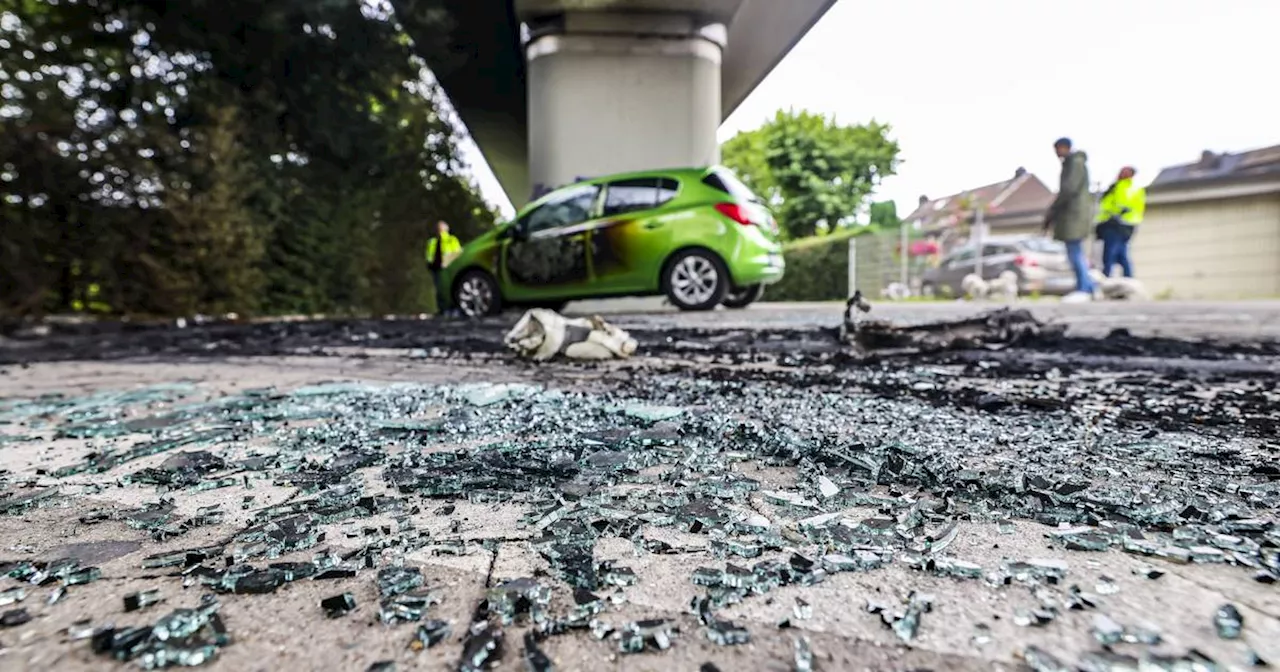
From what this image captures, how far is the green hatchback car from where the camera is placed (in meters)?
6.94

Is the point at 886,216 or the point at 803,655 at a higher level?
the point at 886,216

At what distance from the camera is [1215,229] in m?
14.9

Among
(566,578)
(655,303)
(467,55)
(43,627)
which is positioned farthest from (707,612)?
(467,55)

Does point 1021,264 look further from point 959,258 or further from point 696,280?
point 696,280

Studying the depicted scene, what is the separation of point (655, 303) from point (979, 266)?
10485 mm

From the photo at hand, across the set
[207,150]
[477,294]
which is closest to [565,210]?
[477,294]

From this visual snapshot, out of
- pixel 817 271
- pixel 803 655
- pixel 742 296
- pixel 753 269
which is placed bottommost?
pixel 803 655

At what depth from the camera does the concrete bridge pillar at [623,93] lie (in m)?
9.49

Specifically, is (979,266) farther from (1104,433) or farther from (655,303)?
(1104,433)

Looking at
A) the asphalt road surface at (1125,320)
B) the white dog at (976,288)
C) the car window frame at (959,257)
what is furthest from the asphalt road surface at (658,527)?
the car window frame at (959,257)

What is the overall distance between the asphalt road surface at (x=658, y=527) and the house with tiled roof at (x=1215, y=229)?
12.0 meters

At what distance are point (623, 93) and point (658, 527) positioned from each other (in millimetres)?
9499

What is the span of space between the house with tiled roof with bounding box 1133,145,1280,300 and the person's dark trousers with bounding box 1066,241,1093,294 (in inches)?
94.2

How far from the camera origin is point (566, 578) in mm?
871
